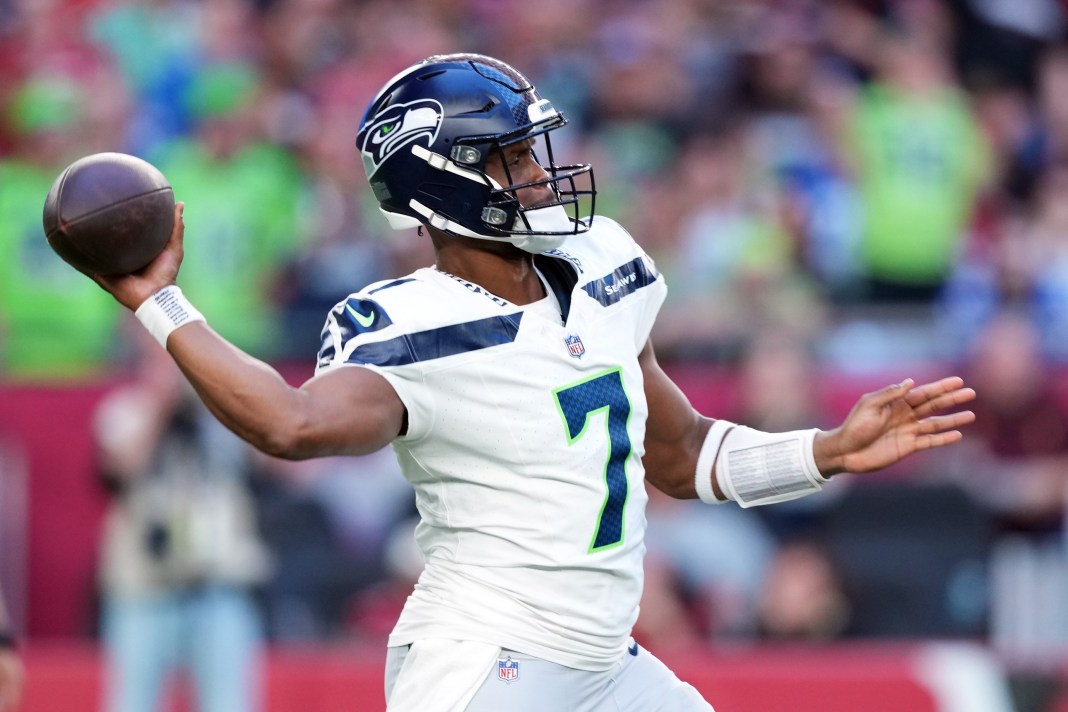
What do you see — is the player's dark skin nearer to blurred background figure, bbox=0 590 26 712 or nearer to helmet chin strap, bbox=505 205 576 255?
helmet chin strap, bbox=505 205 576 255

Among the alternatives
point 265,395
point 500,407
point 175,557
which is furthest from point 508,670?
point 175,557

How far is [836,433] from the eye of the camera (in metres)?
4.06

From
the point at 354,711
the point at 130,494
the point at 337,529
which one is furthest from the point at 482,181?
the point at 337,529

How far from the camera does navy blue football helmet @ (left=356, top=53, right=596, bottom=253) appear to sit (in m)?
3.81

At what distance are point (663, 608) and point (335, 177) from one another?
3.14 m

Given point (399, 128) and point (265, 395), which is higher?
point (399, 128)

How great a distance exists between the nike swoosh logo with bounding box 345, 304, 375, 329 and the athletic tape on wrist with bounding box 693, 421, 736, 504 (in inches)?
42.6

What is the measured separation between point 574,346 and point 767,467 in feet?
2.24

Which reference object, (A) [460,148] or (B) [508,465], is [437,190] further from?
(B) [508,465]

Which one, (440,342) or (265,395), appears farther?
(440,342)

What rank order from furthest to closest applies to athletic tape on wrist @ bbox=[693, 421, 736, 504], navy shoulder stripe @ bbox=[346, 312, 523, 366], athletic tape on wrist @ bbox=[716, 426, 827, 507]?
athletic tape on wrist @ bbox=[693, 421, 736, 504] < athletic tape on wrist @ bbox=[716, 426, 827, 507] < navy shoulder stripe @ bbox=[346, 312, 523, 366]

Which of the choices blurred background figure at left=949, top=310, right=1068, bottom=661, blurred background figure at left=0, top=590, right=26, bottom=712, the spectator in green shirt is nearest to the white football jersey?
blurred background figure at left=0, top=590, right=26, bottom=712

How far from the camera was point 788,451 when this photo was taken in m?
4.15

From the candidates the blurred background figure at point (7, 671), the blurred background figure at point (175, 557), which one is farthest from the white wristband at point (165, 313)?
the blurred background figure at point (175, 557)
